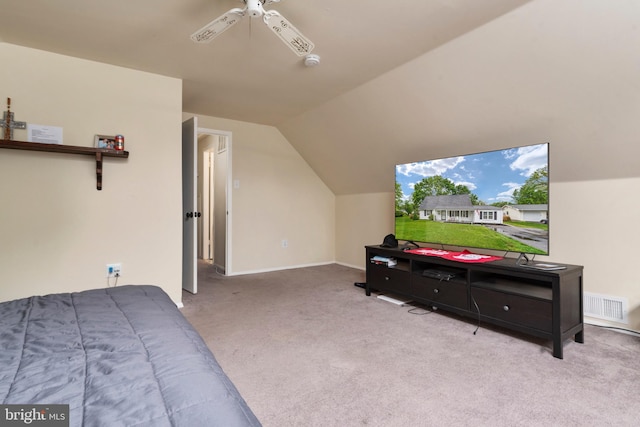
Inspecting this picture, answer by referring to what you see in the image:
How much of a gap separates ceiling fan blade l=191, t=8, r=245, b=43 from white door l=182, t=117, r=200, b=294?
1702 millimetres

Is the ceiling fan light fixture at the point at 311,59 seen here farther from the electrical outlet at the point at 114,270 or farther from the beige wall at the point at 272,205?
the electrical outlet at the point at 114,270

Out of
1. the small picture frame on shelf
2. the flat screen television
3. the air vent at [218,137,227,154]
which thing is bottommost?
the flat screen television

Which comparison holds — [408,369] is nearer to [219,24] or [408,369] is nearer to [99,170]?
[219,24]

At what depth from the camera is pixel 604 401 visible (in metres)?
1.60

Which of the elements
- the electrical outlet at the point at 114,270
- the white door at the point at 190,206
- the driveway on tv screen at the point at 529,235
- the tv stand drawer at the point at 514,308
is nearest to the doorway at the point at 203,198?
the white door at the point at 190,206

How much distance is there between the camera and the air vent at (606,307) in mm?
2445

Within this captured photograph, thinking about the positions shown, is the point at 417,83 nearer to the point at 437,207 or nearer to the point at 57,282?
the point at 437,207

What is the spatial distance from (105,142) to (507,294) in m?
3.50

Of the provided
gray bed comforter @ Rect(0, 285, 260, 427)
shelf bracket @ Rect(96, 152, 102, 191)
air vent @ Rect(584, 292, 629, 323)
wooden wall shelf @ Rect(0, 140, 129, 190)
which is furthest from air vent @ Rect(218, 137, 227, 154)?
air vent @ Rect(584, 292, 629, 323)

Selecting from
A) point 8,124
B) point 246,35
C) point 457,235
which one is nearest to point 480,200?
point 457,235

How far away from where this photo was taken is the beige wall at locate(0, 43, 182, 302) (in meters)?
2.54

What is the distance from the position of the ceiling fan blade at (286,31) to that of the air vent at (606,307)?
2.91m

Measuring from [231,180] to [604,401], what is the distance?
4248mm

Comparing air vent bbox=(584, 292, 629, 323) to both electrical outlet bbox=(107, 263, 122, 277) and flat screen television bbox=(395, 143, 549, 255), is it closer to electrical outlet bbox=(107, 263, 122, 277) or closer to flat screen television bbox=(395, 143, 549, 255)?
flat screen television bbox=(395, 143, 549, 255)
